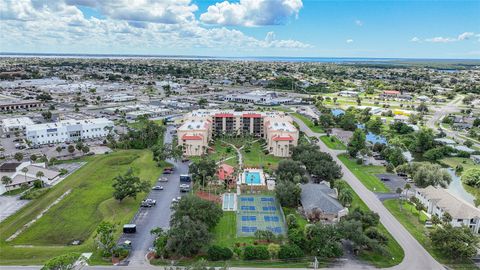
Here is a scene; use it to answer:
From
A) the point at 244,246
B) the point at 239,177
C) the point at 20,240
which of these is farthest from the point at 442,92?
the point at 20,240

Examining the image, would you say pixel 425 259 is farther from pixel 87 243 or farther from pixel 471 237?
pixel 87 243

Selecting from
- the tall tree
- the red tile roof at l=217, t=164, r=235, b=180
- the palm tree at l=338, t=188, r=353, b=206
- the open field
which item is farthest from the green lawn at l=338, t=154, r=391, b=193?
the tall tree

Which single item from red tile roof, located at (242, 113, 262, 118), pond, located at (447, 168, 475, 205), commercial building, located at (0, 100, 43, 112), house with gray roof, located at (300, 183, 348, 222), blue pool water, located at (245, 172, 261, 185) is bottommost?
pond, located at (447, 168, 475, 205)

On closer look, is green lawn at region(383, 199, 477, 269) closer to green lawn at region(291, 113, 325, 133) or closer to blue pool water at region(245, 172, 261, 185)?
blue pool water at region(245, 172, 261, 185)

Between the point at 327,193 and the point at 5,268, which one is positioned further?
the point at 327,193

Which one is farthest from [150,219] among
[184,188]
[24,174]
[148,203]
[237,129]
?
[237,129]

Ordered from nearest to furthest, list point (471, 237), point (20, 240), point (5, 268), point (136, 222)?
point (5, 268)
point (471, 237)
point (20, 240)
point (136, 222)

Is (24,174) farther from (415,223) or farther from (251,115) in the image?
(415,223)
